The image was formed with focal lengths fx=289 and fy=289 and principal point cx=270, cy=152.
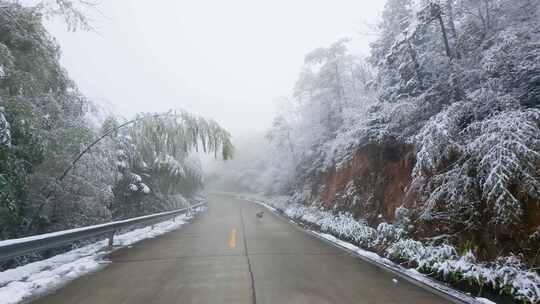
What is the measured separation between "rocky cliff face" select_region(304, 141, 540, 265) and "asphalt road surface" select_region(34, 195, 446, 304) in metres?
1.67

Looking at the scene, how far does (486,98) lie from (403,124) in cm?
300

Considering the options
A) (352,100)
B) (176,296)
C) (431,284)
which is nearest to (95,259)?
(176,296)

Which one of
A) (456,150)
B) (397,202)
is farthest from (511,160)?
(397,202)

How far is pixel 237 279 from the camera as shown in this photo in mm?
5023

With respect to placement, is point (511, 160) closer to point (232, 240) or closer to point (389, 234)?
point (389, 234)

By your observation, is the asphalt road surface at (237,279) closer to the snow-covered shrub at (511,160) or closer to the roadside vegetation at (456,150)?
the roadside vegetation at (456,150)

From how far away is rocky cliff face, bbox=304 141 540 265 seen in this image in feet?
16.0

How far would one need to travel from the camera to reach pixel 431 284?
16.1 ft

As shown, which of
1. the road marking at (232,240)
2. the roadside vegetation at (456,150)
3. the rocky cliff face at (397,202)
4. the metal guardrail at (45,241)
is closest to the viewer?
the metal guardrail at (45,241)

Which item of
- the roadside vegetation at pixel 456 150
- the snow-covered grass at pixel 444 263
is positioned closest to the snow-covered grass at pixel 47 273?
the snow-covered grass at pixel 444 263

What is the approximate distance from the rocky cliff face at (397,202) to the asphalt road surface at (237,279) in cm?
167

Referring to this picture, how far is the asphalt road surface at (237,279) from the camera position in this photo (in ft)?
13.7

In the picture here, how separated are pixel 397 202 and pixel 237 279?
581cm

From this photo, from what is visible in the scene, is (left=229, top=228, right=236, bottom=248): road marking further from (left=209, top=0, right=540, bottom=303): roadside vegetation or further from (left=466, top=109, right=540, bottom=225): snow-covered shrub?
(left=466, top=109, right=540, bottom=225): snow-covered shrub
